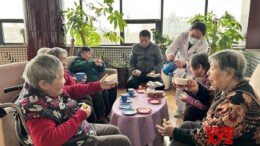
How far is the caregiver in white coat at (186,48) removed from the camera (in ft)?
8.64

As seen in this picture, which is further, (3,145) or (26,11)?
(26,11)

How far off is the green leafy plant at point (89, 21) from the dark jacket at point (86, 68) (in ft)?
3.73

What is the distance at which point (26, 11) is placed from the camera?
12.2ft

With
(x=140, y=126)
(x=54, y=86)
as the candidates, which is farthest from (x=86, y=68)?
(x=54, y=86)

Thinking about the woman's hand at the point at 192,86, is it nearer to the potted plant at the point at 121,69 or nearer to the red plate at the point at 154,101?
the red plate at the point at 154,101

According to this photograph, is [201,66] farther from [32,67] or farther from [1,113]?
[1,113]

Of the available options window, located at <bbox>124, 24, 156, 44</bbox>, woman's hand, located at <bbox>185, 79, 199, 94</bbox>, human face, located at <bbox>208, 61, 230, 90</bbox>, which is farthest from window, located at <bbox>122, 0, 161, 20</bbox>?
human face, located at <bbox>208, 61, 230, 90</bbox>

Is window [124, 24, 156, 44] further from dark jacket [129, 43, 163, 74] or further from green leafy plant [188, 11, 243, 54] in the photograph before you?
dark jacket [129, 43, 163, 74]

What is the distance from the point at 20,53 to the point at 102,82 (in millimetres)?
3387

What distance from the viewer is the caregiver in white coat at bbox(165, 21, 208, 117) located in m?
2.63

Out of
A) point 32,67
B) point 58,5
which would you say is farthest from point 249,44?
point 32,67

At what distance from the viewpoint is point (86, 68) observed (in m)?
2.93

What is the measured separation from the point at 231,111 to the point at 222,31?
3.12m

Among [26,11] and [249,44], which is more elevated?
[26,11]
